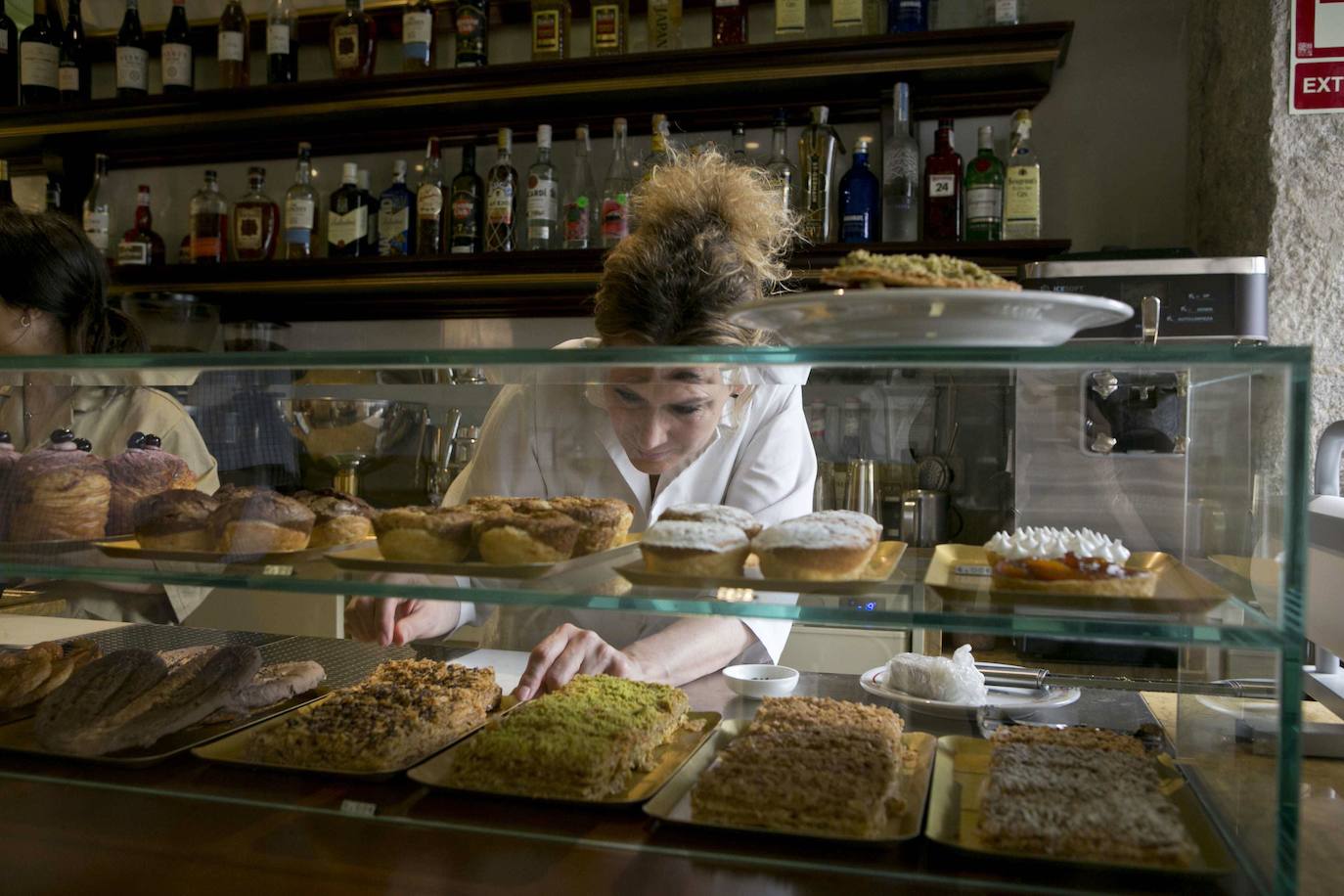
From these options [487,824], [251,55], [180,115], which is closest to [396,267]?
[180,115]

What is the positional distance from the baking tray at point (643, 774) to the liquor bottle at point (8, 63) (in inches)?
140

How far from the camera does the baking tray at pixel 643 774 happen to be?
971mm

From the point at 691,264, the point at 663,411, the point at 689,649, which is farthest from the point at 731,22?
the point at 663,411

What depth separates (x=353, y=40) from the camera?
3.15 m

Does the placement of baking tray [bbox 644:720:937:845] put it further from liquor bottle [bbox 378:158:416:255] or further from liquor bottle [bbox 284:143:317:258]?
liquor bottle [bbox 284:143:317:258]

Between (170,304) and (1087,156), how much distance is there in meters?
2.64

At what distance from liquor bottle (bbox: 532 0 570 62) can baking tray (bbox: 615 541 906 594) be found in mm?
2405

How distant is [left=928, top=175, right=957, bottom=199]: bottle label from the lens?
8.73ft

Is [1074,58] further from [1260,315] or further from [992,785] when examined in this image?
[992,785]

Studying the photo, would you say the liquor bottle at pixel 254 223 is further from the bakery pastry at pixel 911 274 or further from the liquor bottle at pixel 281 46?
the bakery pastry at pixel 911 274

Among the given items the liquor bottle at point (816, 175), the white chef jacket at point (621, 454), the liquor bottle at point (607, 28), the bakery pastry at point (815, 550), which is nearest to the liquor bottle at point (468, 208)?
the liquor bottle at point (607, 28)

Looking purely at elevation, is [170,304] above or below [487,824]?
above

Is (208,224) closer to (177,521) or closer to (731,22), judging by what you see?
(731,22)

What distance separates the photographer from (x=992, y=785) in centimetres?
92
